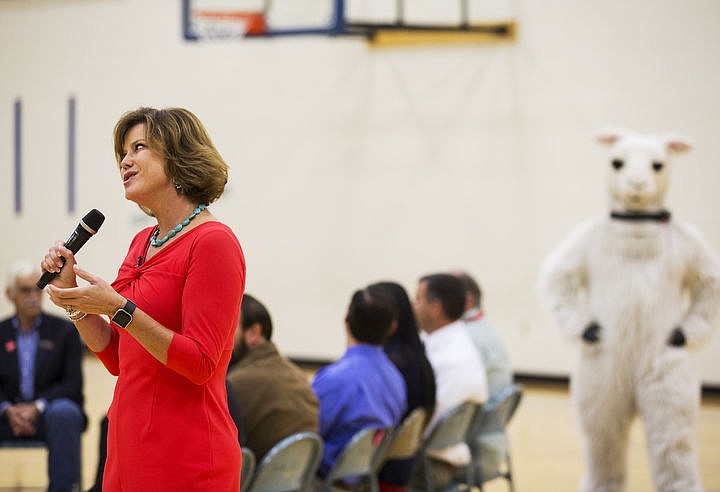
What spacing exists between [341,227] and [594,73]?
285 centimetres

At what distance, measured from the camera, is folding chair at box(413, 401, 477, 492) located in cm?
397

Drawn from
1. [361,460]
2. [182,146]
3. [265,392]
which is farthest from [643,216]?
[182,146]

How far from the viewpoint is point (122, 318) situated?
5.44 feet

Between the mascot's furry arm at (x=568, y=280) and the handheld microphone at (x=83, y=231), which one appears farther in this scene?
the mascot's furry arm at (x=568, y=280)

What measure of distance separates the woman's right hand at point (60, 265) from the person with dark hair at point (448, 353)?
262 centimetres

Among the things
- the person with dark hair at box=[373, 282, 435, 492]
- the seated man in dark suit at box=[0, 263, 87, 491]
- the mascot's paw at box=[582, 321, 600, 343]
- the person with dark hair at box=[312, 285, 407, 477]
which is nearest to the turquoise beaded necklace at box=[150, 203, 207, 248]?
the person with dark hair at box=[312, 285, 407, 477]

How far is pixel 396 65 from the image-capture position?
9445 millimetres

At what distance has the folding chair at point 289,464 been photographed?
10.2 feet

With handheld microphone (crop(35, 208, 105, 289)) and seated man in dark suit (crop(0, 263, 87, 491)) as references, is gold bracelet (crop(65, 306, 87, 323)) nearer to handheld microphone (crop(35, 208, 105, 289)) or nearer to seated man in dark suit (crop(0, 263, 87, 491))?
handheld microphone (crop(35, 208, 105, 289))

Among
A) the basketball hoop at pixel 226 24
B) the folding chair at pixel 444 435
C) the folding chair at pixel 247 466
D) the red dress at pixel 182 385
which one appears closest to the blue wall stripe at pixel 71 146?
the basketball hoop at pixel 226 24

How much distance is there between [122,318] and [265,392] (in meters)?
1.68

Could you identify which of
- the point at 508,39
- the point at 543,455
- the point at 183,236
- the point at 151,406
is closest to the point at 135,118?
the point at 183,236

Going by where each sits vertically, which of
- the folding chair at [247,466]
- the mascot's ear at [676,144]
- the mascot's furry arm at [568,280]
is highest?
the mascot's ear at [676,144]

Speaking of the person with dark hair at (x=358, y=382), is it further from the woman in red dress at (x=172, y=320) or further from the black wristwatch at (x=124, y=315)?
the black wristwatch at (x=124, y=315)
